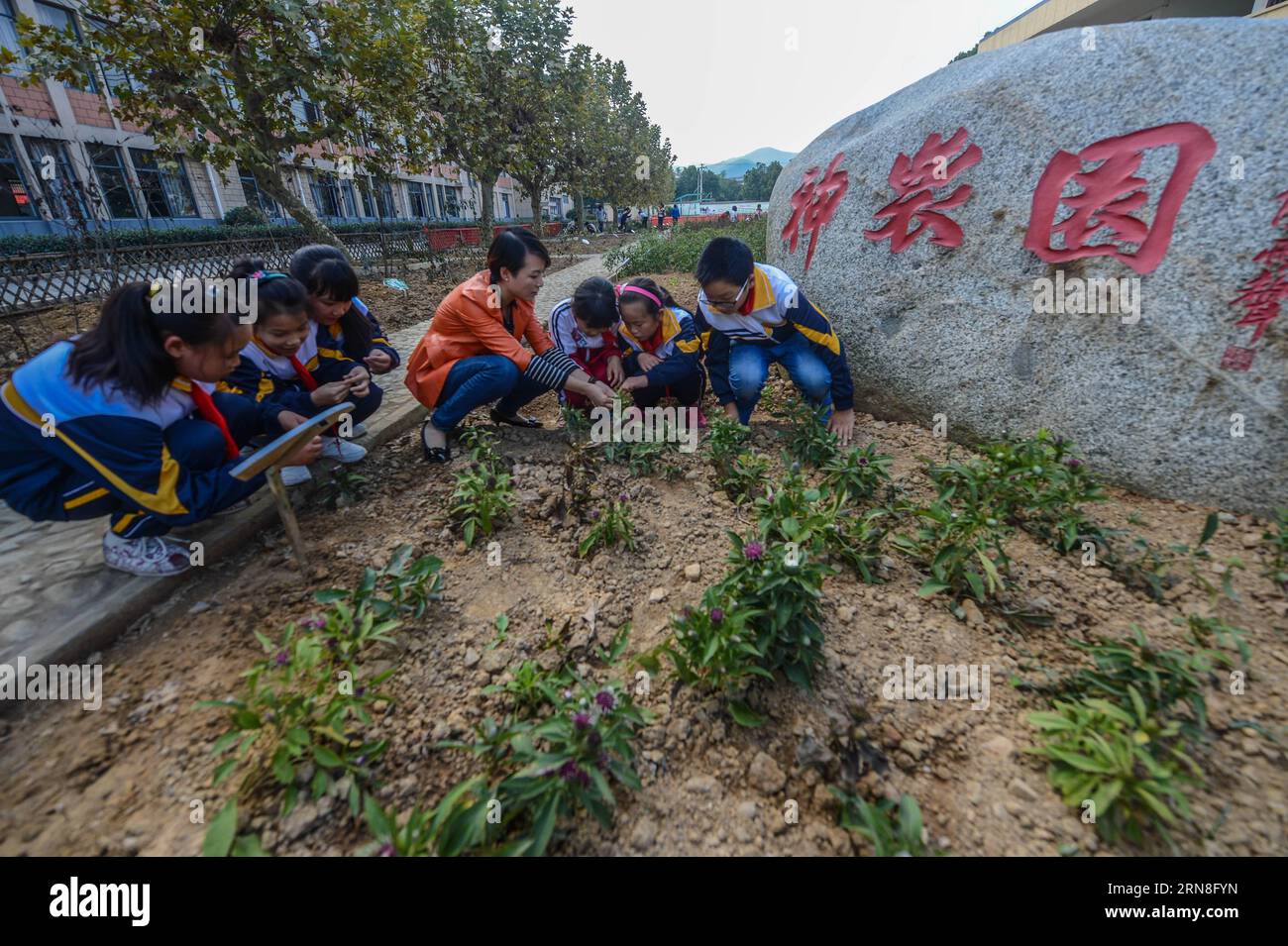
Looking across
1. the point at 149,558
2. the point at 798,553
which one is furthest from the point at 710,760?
the point at 149,558

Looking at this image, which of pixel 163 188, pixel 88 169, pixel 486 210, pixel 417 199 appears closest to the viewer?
pixel 88 169

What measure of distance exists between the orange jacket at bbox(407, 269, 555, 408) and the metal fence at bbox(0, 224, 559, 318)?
132 cm

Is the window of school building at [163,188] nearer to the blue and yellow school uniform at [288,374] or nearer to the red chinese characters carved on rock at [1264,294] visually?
the blue and yellow school uniform at [288,374]

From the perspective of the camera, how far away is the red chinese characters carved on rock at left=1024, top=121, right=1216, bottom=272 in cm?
234

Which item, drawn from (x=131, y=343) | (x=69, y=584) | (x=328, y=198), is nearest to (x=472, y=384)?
(x=131, y=343)

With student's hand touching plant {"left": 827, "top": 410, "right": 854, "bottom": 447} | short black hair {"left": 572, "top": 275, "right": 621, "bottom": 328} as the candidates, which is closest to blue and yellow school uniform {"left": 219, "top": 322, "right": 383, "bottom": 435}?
short black hair {"left": 572, "top": 275, "right": 621, "bottom": 328}

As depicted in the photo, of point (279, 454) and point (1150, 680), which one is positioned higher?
point (279, 454)

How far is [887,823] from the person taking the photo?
1.28 metres

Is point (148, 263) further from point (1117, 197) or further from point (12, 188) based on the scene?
point (1117, 197)

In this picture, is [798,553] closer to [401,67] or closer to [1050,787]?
[1050,787]

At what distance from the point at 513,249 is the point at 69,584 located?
2.37 metres

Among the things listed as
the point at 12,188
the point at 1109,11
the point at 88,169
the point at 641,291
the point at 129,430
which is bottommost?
the point at 129,430

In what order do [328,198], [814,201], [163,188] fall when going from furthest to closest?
[328,198]
[163,188]
[814,201]

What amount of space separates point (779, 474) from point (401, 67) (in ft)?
26.1
